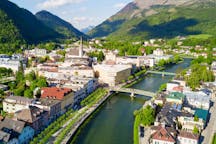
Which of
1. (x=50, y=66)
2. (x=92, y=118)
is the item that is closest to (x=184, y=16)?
(x=50, y=66)

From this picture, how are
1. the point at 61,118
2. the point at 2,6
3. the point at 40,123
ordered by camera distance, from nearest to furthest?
1. the point at 40,123
2. the point at 61,118
3. the point at 2,6

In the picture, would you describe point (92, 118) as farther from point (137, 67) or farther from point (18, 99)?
point (137, 67)

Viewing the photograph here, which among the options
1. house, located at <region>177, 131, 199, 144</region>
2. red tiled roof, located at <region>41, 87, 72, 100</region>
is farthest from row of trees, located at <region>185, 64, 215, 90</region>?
red tiled roof, located at <region>41, 87, 72, 100</region>

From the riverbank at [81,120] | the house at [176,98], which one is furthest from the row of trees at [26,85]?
the house at [176,98]

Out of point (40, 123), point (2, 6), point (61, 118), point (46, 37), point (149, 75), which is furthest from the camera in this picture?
point (46, 37)

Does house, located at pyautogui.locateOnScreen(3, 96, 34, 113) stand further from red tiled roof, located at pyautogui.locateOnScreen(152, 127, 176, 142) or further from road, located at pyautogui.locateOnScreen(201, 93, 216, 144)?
road, located at pyautogui.locateOnScreen(201, 93, 216, 144)

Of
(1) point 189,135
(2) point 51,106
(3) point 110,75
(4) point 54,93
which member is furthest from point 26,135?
(3) point 110,75
